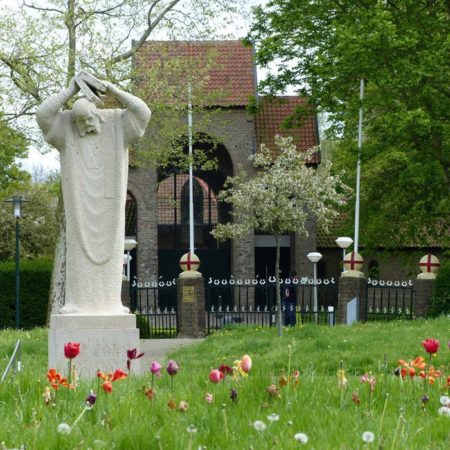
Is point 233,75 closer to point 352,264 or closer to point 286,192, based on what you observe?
point 286,192

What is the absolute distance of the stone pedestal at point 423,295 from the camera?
2664cm

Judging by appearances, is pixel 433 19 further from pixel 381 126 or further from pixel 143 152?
pixel 143 152

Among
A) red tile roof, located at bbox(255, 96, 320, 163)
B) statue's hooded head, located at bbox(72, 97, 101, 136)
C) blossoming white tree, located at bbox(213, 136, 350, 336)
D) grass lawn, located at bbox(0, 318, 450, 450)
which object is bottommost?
grass lawn, located at bbox(0, 318, 450, 450)

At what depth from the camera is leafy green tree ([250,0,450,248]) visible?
25172mm

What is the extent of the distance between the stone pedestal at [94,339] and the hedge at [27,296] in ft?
65.7

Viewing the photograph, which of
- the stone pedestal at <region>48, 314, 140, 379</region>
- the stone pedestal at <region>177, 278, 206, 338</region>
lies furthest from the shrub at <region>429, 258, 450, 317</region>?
the stone pedestal at <region>48, 314, 140, 379</region>

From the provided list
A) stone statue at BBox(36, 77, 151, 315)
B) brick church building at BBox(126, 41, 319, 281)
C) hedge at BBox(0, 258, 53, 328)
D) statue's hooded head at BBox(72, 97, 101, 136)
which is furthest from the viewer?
brick church building at BBox(126, 41, 319, 281)

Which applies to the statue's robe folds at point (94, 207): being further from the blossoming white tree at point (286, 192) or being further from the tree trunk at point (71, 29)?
the blossoming white tree at point (286, 192)

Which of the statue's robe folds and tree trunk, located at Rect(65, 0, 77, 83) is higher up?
tree trunk, located at Rect(65, 0, 77, 83)

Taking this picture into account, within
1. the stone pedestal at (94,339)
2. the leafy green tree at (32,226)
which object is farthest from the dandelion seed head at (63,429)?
the leafy green tree at (32,226)

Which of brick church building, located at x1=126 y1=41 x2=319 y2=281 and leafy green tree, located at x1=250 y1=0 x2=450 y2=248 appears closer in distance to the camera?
leafy green tree, located at x1=250 y1=0 x2=450 y2=248

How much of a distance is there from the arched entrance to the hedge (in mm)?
17194

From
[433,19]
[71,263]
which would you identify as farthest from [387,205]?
[71,263]

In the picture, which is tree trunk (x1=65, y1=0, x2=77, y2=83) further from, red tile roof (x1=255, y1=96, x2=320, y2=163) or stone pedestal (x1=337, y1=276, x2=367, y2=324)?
red tile roof (x1=255, y1=96, x2=320, y2=163)
